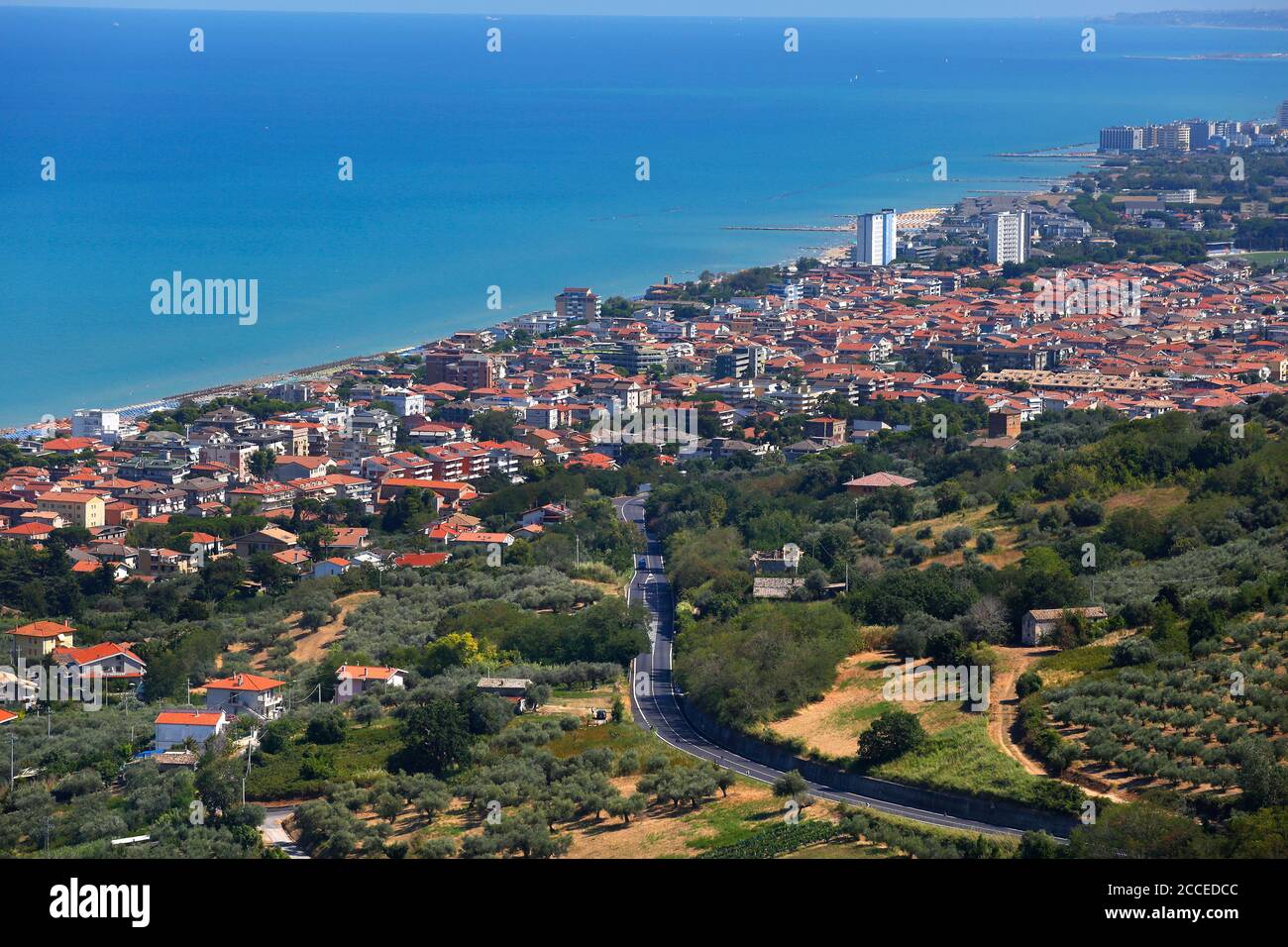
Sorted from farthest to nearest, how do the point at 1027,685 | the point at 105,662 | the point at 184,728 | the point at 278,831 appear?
the point at 105,662, the point at 184,728, the point at 1027,685, the point at 278,831

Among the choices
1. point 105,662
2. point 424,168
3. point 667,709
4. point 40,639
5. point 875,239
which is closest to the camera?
point 667,709

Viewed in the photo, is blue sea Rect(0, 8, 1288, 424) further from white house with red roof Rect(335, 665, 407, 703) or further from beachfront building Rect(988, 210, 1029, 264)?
white house with red roof Rect(335, 665, 407, 703)

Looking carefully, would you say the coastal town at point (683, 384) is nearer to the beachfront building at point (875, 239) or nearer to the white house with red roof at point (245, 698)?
the beachfront building at point (875, 239)

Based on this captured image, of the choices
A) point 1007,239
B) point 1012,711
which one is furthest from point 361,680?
point 1007,239

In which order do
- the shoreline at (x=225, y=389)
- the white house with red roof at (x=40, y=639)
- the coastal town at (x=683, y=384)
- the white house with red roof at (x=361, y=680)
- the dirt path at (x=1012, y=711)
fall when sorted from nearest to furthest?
the dirt path at (x=1012, y=711) < the white house with red roof at (x=361, y=680) < the white house with red roof at (x=40, y=639) < the coastal town at (x=683, y=384) < the shoreline at (x=225, y=389)

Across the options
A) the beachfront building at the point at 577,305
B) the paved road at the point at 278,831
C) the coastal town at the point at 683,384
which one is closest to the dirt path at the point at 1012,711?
the paved road at the point at 278,831

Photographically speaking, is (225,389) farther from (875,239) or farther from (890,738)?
(890,738)
